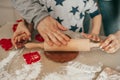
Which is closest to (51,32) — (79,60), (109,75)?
(79,60)

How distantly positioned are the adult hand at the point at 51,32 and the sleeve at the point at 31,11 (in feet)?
0.06

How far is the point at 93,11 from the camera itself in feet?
3.15

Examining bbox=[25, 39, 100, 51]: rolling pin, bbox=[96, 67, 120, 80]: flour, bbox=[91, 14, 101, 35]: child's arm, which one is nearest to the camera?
bbox=[96, 67, 120, 80]: flour

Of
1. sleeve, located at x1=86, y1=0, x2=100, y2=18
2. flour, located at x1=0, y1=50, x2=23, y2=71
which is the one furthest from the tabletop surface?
sleeve, located at x1=86, y1=0, x2=100, y2=18

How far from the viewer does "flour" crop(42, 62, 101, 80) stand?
0.65 meters

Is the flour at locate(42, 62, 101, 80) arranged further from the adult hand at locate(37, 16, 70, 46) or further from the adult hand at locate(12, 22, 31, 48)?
the adult hand at locate(12, 22, 31, 48)

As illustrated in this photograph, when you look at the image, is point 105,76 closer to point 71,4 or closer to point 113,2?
point 71,4

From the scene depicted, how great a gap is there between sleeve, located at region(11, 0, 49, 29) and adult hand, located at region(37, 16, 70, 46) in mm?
19

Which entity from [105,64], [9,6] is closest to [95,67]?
[105,64]

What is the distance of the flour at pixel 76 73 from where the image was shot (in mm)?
645

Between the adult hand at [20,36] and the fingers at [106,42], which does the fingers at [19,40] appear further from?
the fingers at [106,42]

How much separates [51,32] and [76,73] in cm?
17

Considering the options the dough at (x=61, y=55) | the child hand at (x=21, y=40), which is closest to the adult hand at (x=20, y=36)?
the child hand at (x=21, y=40)

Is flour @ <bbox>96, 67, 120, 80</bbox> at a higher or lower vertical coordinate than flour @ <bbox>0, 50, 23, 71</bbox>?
lower
